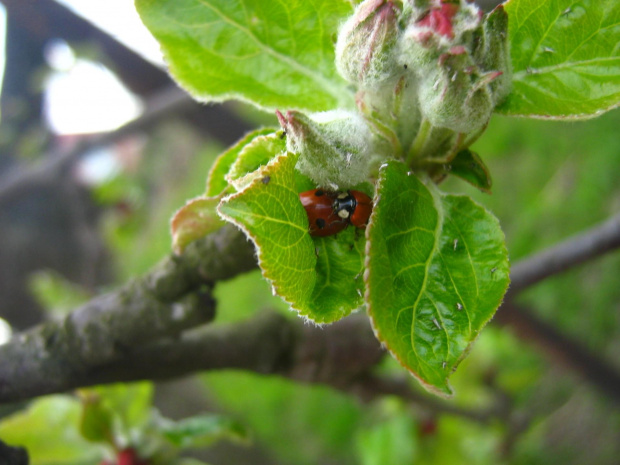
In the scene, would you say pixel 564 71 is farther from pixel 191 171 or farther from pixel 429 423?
pixel 191 171

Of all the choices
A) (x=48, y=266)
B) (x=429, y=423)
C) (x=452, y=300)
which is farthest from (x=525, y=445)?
(x=48, y=266)

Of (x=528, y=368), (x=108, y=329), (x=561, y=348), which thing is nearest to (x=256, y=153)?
(x=108, y=329)

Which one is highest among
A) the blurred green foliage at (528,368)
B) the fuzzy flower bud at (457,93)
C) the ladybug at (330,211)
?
the fuzzy flower bud at (457,93)

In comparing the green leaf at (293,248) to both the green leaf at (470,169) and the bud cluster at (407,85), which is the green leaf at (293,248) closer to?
the bud cluster at (407,85)

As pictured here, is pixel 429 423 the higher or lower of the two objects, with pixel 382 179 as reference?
lower

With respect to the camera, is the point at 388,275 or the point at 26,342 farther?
the point at 26,342

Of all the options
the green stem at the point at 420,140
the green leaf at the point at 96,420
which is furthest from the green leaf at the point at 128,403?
the green stem at the point at 420,140

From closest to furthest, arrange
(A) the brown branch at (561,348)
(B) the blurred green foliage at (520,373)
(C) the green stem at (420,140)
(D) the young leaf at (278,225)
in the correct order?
1. (D) the young leaf at (278,225)
2. (C) the green stem at (420,140)
3. (A) the brown branch at (561,348)
4. (B) the blurred green foliage at (520,373)

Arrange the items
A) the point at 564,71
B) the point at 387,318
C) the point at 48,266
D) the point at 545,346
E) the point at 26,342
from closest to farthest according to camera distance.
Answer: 1. the point at 387,318
2. the point at 564,71
3. the point at 26,342
4. the point at 545,346
5. the point at 48,266
